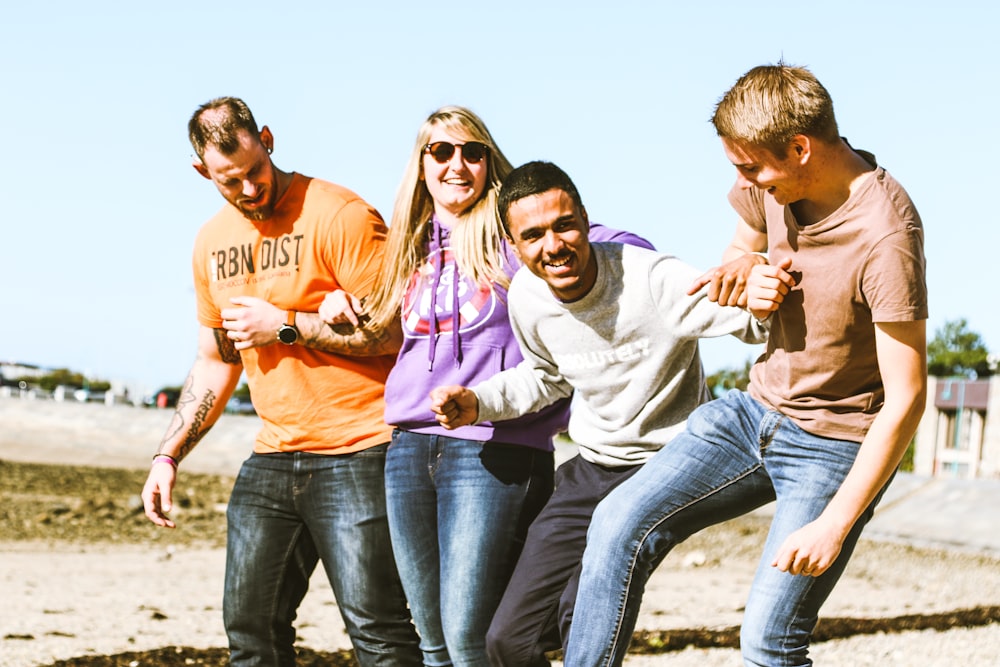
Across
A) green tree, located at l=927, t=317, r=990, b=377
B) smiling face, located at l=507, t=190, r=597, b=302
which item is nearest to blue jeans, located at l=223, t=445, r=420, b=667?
smiling face, located at l=507, t=190, r=597, b=302

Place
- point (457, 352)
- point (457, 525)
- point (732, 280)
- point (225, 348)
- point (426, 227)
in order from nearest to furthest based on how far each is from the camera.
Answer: point (732, 280) → point (457, 525) → point (457, 352) → point (426, 227) → point (225, 348)

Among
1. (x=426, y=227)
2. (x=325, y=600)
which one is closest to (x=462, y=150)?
(x=426, y=227)

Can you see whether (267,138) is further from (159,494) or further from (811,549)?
(811,549)

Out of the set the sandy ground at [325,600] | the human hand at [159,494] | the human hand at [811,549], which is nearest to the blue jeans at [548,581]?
the human hand at [811,549]

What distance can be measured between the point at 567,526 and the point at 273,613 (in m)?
1.18

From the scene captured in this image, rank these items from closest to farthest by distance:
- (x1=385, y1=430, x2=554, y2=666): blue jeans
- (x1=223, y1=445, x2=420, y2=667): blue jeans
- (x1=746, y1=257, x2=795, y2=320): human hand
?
(x1=746, y1=257, x2=795, y2=320): human hand, (x1=385, y1=430, x2=554, y2=666): blue jeans, (x1=223, y1=445, x2=420, y2=667): blue jeans

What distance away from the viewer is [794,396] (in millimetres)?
3137

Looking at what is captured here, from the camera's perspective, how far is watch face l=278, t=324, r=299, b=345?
399cm

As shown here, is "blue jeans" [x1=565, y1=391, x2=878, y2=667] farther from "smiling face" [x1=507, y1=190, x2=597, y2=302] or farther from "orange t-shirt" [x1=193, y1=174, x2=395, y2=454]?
"orange t-shirt" [x1=193, y1=174, x2=395, y2=454]

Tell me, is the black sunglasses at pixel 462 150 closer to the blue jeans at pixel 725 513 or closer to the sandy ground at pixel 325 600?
the blue jeans at pixel 725 513

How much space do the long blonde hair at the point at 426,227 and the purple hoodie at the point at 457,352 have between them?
61 mm

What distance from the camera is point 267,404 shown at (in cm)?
420

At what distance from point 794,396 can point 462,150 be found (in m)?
1.46

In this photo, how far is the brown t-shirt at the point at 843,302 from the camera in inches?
112
